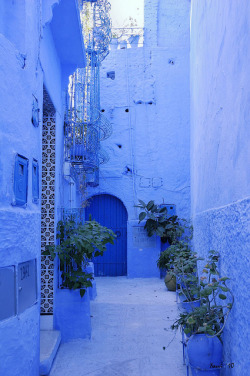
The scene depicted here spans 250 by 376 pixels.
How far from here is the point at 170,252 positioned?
319 inches

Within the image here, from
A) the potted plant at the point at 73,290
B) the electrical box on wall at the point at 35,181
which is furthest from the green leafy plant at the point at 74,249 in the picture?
the electrical box on wall at the point at 35,181

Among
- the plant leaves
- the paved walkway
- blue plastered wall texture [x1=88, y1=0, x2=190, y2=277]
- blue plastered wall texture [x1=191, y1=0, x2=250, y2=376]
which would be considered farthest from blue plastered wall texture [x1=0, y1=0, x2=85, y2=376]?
blue plastered wall texture [x1=88, y1=0, x2=190, y2=277]

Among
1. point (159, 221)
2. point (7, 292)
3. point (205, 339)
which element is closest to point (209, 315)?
point (205, 339)

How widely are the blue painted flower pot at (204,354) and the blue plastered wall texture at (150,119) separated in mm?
7164

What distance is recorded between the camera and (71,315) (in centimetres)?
522

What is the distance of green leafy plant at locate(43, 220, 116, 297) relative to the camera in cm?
506

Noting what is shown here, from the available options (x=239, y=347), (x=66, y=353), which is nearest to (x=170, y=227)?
(x=66, y=353)

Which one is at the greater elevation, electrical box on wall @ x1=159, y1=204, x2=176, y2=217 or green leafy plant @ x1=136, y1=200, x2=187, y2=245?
electrical box on wall @ x1=159, y1=204, x2=176, y2=217

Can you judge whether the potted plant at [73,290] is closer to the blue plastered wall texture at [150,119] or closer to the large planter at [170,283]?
the large planter at [170,283]

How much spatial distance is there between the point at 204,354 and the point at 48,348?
189 centimetres

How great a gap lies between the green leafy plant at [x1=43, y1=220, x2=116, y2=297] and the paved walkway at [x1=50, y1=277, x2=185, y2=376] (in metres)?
0.76

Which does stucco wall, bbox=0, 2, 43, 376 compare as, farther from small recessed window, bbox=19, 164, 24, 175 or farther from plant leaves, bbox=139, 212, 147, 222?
plant leaves, bbox=139, 212, 147, 222

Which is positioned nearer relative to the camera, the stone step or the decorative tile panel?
the stone step

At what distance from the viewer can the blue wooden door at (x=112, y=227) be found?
11.2m
